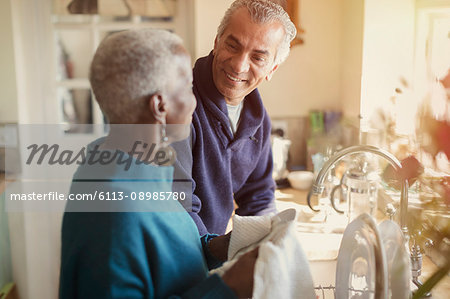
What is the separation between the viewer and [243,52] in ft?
3.88

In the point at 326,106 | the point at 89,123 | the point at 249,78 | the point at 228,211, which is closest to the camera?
the point at 249,78

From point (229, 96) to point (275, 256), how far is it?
0.62 metres

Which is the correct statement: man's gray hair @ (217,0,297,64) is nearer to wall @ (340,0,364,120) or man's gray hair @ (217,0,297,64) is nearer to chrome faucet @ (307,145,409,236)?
chrome faucet @ (307,145,409,236)

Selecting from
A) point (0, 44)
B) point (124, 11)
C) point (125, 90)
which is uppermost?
point (124, 11)

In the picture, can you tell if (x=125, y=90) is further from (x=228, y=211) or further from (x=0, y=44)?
(x=0, y=44)

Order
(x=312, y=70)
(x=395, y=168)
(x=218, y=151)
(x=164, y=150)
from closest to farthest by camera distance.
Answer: (x=164, y=150) → (x=395, y=168) → (x=218, y=151) → (x=312, y=70)

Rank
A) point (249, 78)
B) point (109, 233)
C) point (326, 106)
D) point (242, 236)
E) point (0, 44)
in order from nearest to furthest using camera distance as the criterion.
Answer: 1. point (109, 233)
2. point (242, 236)
3. point (249, 78)
4. point (0, 44)
5. point (326, 106)

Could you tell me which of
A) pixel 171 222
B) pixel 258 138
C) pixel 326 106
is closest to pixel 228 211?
pixel 258 138

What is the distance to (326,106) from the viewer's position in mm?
2443

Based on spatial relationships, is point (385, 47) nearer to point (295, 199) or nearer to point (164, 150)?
point (295, 199)

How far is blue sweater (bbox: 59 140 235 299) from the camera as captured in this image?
71 centimetres

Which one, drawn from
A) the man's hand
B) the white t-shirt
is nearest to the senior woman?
the man's hand

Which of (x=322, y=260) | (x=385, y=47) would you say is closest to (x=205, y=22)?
(x=385, y=47)

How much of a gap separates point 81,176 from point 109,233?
0.15m
